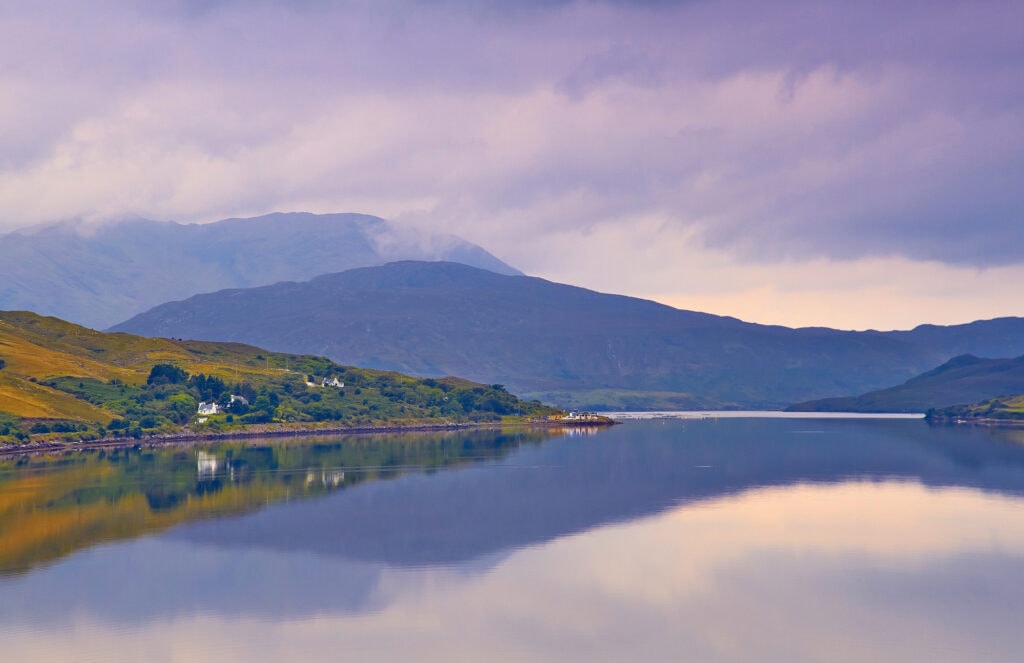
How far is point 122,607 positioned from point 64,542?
22.8 meters

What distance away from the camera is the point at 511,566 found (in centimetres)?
6681

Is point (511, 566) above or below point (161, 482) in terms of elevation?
Result: below

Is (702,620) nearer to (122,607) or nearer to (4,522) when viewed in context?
(122,607)

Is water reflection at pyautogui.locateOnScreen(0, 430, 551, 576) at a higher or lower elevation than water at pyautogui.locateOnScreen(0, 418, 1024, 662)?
higher

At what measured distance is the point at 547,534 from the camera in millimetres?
80188

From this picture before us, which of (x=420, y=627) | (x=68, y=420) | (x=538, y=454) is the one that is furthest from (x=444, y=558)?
(x=68, y=420)

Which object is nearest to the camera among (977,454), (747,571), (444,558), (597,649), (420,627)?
(597,649)

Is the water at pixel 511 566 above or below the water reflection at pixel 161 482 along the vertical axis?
below

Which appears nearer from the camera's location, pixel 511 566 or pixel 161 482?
pixel 511 566

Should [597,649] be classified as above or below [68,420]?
below

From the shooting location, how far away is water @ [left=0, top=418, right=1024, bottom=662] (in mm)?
49000

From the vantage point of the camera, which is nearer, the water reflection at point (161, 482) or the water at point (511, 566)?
the water at point (511, 566)

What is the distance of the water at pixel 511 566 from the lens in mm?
49000

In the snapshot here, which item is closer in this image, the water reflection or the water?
the water
